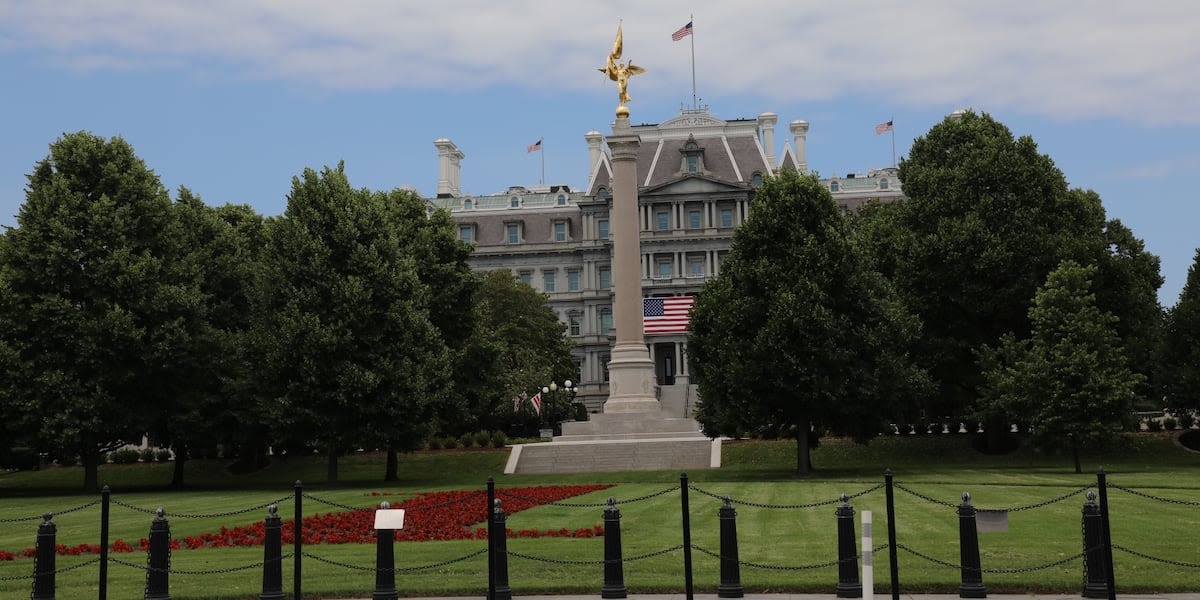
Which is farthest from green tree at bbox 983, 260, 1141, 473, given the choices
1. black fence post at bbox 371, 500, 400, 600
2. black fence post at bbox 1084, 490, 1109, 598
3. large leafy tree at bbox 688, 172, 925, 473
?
black fence post at bbox 371, 500, 400, 600

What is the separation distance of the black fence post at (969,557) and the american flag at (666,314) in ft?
168

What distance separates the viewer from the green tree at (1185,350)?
53312 millimetres

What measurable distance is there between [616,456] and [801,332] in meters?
12.8

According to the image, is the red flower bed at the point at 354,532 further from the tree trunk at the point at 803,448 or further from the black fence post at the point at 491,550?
the tree trunk at the point at 803,448

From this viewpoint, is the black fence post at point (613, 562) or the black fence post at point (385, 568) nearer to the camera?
the black fence post at point (385, 568)

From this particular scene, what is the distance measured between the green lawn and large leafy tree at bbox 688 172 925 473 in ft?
8.51

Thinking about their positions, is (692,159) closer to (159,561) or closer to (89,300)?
(89,300)

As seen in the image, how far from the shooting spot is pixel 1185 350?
5516 cm

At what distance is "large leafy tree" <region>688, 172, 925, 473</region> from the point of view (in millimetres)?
45875

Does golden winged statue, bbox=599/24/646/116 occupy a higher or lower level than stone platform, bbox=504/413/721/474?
higher

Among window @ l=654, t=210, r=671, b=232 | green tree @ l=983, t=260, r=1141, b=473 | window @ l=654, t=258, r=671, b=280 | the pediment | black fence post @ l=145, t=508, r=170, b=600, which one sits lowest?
black fence post @ l=145, t=508, r=170, b=600

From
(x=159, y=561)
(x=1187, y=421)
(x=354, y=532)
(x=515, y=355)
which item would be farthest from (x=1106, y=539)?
(x=515, y=355)

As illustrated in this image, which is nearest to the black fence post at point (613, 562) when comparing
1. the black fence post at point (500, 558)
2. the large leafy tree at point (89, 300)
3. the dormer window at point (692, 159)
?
the black fence post at point (500, 558)

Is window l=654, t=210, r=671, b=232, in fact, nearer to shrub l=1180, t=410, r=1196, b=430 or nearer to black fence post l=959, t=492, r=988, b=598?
shrub l=1180, t=410, r=1196, b=430
